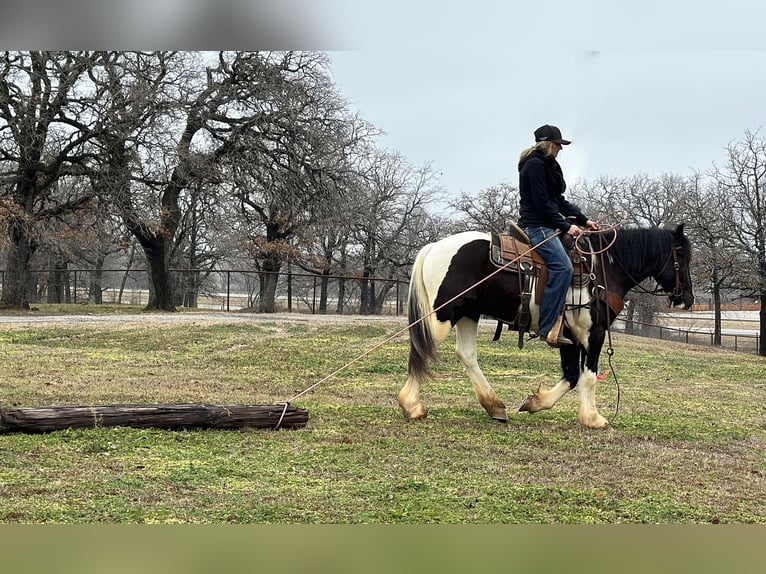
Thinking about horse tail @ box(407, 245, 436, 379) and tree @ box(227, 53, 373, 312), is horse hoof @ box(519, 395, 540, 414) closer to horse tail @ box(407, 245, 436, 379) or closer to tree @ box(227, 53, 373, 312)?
horse tail @ box(407, 245, 436, 379)

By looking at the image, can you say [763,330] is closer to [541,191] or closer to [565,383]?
[565,383]

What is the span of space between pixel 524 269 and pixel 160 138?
17.8 meters

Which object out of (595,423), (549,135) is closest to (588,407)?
(595,423)

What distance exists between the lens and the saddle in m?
7.05

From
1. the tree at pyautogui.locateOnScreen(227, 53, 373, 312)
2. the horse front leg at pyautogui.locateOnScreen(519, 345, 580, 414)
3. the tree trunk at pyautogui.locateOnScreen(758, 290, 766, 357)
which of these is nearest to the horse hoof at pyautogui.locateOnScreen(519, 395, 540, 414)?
the horse front leg at pyautogui.locateOnScreen(519, 345, 580, 414)

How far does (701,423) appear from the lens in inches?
307

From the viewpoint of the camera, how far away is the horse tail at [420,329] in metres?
7.11

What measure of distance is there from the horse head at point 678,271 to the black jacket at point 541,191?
1.23 metres

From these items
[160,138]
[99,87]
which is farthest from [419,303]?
[99,87]

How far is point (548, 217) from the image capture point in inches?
273

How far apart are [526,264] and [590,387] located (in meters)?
1.40

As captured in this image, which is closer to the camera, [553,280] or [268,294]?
[553,280]

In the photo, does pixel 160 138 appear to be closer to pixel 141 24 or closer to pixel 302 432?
pixel 302 432

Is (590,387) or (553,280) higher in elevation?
(553,280)
